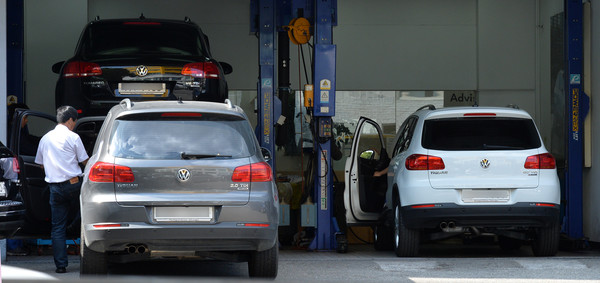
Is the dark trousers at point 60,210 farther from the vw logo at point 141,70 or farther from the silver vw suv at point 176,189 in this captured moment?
the vw logo at point 141,70

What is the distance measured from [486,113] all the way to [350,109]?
7.32 meters

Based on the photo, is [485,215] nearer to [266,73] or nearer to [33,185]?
[266,73]

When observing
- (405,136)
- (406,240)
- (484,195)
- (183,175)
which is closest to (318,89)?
(405,136)

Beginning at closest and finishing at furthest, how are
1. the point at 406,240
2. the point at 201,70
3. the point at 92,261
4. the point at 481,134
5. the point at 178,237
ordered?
the point at 178,237
the point at 92,261
the point at 481,134
the point at 406,240
the point at 201,70

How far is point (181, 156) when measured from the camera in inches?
315

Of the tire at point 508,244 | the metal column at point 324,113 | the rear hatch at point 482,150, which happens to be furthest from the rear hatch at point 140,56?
the tire at point 508,244

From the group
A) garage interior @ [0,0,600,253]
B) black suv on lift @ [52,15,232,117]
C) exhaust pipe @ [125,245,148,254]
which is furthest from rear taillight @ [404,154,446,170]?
garage interior @ [0,0,600,253]

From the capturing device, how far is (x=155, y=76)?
Answer: 1159cm

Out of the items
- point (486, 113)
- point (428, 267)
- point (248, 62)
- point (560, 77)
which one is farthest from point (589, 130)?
point (248, 62)

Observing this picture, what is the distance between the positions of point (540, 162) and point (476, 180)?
759mm

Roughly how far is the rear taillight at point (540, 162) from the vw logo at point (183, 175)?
4603mm

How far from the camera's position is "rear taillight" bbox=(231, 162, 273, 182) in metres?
8.01

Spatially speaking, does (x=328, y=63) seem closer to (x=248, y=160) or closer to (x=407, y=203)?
(x=407, y=203)

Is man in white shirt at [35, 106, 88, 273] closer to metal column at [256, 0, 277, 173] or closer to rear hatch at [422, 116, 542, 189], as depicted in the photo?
metal column at [256, 0, 277, 173]
